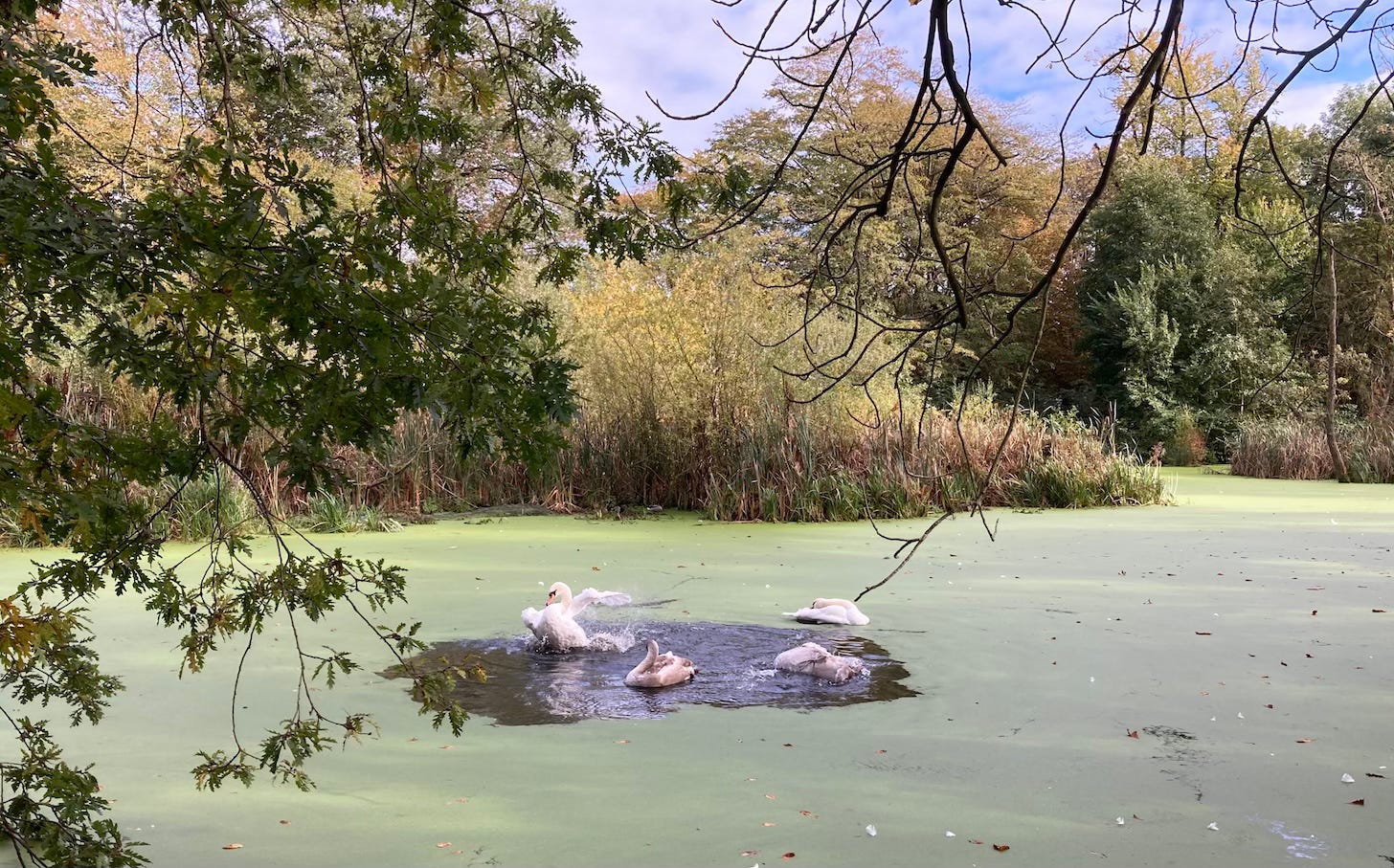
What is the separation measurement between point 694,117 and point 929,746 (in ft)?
5.46

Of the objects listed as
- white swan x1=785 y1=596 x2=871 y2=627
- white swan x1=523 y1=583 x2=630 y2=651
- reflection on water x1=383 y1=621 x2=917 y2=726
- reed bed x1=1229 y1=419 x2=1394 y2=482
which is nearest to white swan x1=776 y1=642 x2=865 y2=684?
reflection on water x1=383 y1=621 x2=917 y2=726

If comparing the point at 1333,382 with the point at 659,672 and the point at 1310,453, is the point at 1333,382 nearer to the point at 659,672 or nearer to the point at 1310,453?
the point at 659,672

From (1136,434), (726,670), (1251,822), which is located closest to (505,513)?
(726,670)

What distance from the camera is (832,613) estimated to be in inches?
163

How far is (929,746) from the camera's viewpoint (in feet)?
8.96

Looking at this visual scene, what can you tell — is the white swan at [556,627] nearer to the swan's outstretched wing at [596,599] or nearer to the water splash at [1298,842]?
the swan's outstretched wing at [596,599]

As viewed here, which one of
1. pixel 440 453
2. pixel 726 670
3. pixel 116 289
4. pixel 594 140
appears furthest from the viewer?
pixel 440 453

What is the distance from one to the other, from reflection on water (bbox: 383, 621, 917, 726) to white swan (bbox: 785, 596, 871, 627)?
0.05 m

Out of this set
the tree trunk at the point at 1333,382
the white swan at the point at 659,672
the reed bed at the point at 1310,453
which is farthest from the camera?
the reed bed at the point at 1310,453

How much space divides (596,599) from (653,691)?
1.12 meters

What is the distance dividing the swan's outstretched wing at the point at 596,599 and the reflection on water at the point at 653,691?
0.38 ft

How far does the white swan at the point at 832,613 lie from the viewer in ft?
13.6

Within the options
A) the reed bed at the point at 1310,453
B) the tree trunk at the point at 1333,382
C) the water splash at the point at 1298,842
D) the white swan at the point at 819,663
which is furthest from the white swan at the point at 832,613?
the reed bed at the point at 1310,453

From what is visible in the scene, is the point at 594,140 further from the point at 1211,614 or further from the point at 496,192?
the point at 496,192
